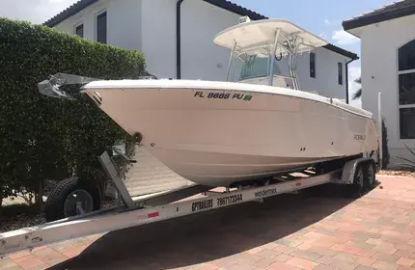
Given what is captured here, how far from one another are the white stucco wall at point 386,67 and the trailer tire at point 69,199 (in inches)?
418

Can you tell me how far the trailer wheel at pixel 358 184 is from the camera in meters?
7.17

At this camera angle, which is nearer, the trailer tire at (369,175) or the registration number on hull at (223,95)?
the registration number on hull at (223,95)

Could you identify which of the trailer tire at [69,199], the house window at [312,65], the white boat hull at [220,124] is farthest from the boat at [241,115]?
the house window at [312,65]

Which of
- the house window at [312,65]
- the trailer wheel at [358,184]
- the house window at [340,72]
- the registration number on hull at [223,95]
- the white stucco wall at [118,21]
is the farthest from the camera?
the house window at [340,72]

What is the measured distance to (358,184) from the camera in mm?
7270

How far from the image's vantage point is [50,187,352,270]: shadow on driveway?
4.10 meters

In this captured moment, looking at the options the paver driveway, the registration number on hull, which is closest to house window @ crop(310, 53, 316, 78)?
the paver driveway

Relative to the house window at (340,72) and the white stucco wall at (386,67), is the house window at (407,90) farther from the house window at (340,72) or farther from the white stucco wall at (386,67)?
the house window at (340,72)

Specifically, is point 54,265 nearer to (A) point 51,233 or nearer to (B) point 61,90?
(A) point 51,233

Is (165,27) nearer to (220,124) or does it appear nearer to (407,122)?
(220,124)

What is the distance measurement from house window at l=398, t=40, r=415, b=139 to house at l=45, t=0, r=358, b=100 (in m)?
3.17

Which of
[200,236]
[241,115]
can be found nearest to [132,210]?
[200,236]

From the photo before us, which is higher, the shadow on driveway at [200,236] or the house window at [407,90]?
the house window at [407,90]

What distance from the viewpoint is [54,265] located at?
4016 millimetres
